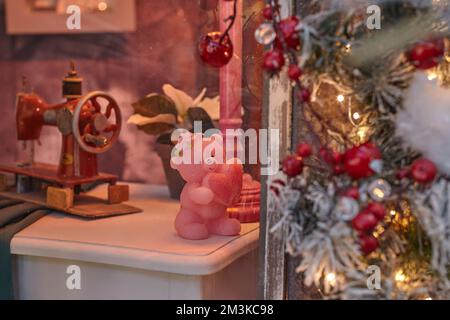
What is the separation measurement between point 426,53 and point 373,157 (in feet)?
0.39

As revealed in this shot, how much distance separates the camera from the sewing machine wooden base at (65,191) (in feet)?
3.46

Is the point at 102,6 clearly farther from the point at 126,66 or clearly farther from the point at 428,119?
the point at 428,119

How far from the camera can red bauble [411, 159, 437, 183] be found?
2.05ft

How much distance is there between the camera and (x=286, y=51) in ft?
2.23

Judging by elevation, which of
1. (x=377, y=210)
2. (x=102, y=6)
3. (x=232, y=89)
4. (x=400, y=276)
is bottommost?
(x=400, y=276)

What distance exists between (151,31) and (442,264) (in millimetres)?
836

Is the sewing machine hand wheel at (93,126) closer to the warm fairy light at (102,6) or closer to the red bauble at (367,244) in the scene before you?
the warm fairy light at (102,6)

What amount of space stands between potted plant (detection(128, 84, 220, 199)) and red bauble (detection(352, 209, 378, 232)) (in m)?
0.60

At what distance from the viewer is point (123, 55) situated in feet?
4.40

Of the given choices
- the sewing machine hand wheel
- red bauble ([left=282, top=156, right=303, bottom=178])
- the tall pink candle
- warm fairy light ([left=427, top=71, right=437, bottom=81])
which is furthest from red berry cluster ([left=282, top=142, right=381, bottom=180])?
the sewing machine hand wheel

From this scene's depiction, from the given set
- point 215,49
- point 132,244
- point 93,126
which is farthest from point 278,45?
point 93,126

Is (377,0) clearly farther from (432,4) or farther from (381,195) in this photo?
(381,195)

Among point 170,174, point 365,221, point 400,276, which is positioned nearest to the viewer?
point 365,221
